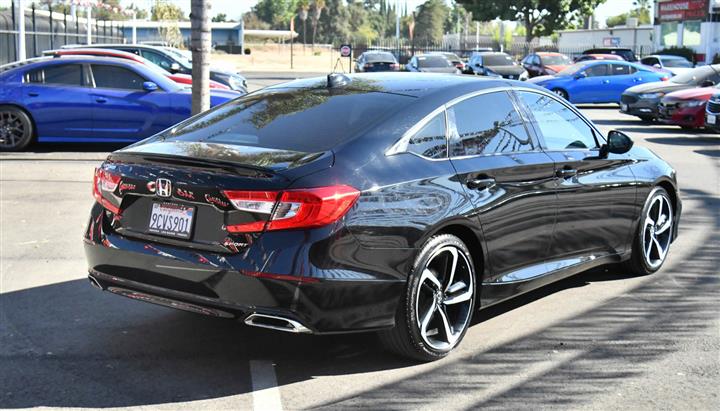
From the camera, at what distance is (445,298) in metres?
5.37

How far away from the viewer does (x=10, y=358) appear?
5.24m

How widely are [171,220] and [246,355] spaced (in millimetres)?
954

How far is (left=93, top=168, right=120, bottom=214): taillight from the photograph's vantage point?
17.1 feet

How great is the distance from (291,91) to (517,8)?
58.5 m

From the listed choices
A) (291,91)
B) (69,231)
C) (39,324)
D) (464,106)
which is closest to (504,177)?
(464,106)

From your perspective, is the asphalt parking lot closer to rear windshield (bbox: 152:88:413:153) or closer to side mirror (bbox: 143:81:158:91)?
rear windshield (bbox: 152:88:413:153)

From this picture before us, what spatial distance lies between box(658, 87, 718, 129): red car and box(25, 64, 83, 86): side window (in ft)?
41.0

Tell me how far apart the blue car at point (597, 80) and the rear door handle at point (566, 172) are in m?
21.5

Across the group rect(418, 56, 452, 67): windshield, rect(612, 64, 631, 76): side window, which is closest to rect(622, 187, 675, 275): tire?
rect(612, 64, 631, 76): side window

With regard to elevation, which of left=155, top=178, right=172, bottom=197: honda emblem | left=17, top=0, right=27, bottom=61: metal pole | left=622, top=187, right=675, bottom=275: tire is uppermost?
left=17, top=0, right=27, bottom=61: metal pole

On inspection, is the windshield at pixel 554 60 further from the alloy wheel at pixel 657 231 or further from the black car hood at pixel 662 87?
the alloy wheel at pixel 657 231

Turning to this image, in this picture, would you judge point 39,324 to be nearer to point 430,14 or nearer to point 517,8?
point 517,8

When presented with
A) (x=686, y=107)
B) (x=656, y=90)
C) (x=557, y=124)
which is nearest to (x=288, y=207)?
(x=557, y=124)

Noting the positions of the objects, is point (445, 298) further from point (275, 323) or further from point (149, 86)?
point (149, 86)
